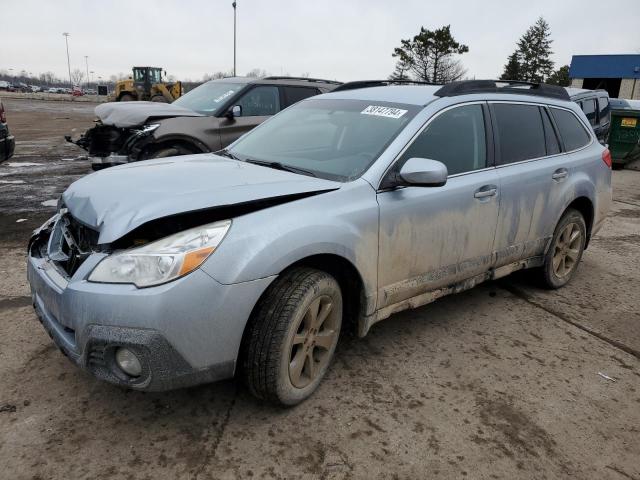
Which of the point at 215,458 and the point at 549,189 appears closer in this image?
the point at 215,458

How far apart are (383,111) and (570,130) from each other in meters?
2.05

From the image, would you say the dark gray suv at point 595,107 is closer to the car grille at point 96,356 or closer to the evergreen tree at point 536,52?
the car grille at point 96,356

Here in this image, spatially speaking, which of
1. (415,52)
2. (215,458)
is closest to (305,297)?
(215,458)

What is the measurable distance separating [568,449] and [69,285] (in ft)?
8.01

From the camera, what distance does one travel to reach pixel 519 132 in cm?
392

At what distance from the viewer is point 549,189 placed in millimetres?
4031

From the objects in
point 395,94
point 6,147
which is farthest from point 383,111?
point 6,147

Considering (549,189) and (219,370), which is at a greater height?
(549,189)

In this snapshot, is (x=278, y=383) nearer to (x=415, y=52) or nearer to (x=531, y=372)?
(x=531, y=372)

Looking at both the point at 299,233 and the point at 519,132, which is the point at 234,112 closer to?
the point at 519,132

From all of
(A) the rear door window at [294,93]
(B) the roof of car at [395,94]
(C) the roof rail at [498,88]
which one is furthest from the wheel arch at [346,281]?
(A) the rear door window at [294,93]

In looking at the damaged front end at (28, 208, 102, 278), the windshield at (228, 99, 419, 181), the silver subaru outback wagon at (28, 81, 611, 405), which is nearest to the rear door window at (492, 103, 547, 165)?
the silver subaru outback wagon at (28, 81, 611, 405)

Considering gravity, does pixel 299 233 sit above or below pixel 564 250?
above

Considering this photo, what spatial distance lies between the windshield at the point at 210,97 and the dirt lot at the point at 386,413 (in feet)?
13.5
